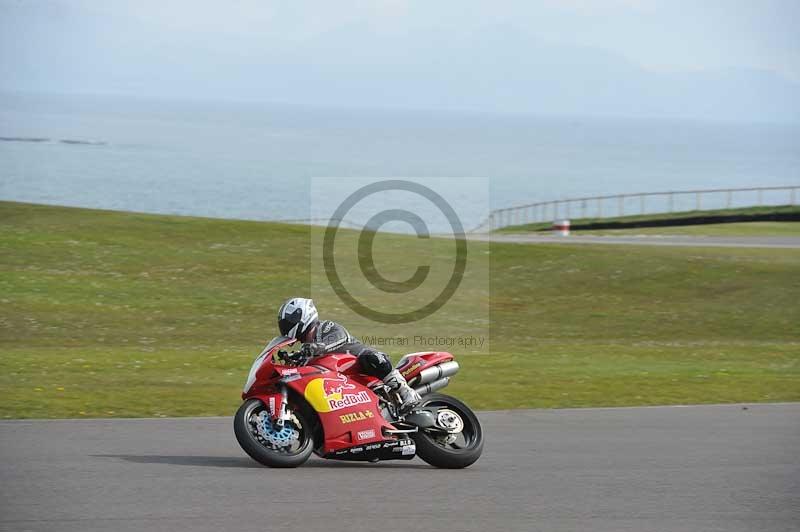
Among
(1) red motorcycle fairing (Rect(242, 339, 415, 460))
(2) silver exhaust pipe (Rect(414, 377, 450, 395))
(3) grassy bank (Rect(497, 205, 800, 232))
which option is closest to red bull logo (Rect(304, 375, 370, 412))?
(1) red motorcycle fairing (Rect(242, 339, 415, 460))

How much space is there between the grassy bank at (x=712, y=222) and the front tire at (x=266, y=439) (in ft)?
125

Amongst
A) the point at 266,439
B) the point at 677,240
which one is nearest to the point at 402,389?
the point at 266,439

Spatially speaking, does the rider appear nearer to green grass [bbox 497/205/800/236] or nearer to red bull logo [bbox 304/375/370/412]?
red bull logo [bbox 304/375/370/412]

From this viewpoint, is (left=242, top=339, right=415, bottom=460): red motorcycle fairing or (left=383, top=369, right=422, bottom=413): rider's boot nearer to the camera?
(left=242, top=339, right=415, bottom=460): red motorcycle fairing

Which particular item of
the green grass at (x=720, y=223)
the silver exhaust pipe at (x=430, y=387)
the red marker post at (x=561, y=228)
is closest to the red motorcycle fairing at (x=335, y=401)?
the silver exhaust pipe at (x=430, y=387)

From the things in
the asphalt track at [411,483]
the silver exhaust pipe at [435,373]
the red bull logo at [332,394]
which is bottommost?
the asphalt track at [411,483]

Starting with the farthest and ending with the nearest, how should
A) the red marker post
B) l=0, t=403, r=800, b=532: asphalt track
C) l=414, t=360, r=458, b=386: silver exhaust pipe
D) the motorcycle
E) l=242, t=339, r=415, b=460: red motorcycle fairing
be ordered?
1. the red marker post
2. l=414, t=360, r=458, b=386: silver exhaust pipe
3. l=242, t=339, r=415, b=460: red motorcycle fairing
4. the motorcycle
5. l=0, t=403, r=800, b=532: asphalt track

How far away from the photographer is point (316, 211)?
85.2 metres

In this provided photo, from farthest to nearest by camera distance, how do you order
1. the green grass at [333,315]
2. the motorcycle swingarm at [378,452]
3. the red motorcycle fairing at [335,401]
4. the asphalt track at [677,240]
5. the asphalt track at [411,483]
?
the asphalt track at [677,240], the green grass at [333,315], the motorcycle swingarm at [378,452], the red motorcycle fairing at [335,401], the asphalt track at [411,483]

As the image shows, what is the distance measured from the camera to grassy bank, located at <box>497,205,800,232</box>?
46469 millimetres

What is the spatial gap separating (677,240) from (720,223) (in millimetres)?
10981

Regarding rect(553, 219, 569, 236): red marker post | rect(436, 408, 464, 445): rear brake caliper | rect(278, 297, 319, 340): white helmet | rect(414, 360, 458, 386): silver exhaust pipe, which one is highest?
rect(553, 219, 569, 236): red marker post

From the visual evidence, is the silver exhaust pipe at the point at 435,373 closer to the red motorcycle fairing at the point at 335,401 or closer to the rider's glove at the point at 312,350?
the red motorcycle fairing at the point at 335,401

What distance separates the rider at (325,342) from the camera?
380 inches
